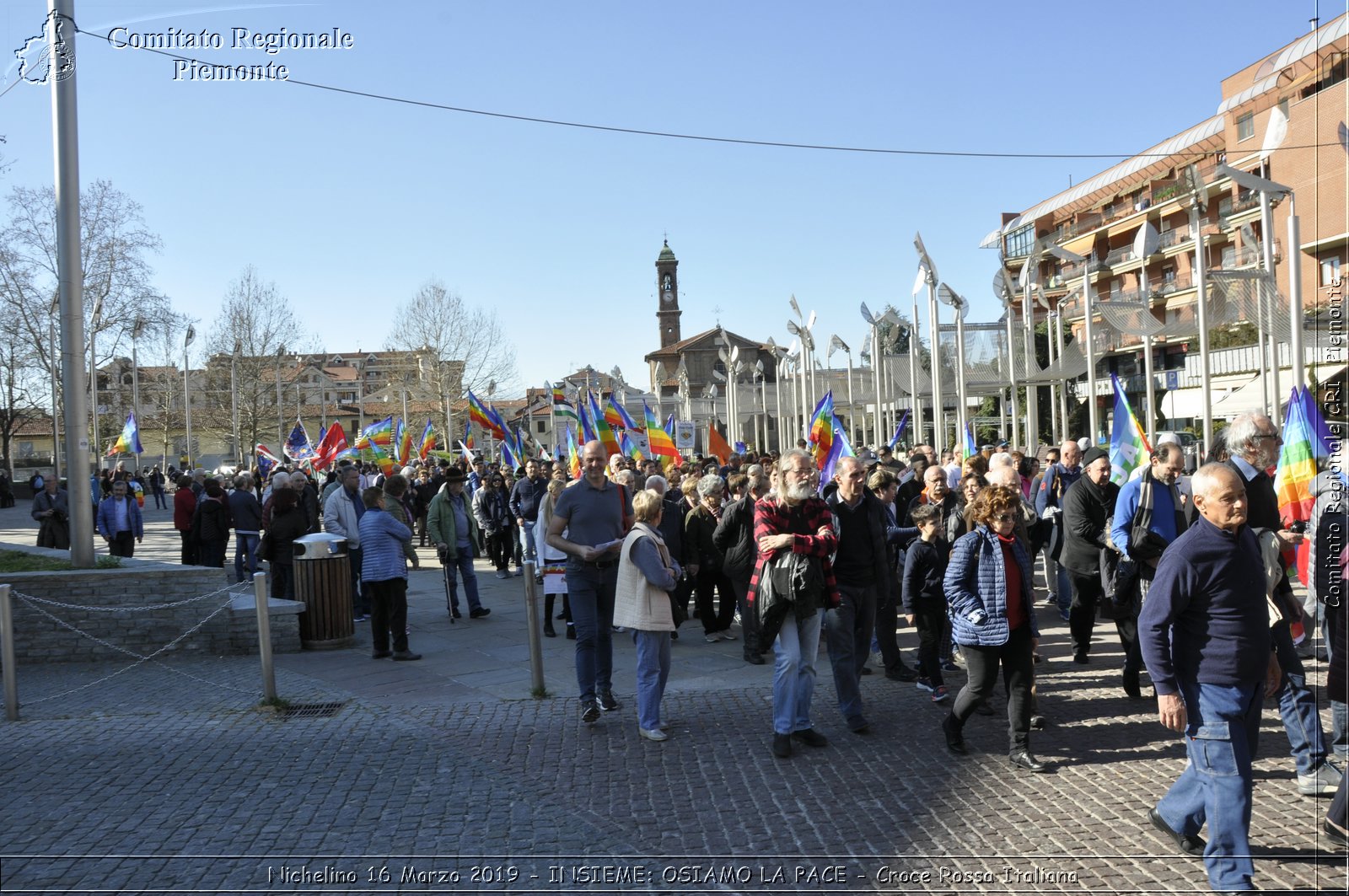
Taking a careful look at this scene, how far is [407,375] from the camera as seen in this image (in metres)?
51.6

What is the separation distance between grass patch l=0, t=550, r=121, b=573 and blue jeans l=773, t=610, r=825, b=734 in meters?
7.41

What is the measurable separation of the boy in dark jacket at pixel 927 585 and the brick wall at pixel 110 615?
5.95 metres

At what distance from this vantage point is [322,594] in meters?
10.3

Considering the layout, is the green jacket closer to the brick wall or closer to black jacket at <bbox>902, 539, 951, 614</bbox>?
the brick wall

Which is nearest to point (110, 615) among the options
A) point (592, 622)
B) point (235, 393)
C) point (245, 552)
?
point (245, 552)

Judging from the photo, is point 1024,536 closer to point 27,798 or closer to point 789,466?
point 789,466

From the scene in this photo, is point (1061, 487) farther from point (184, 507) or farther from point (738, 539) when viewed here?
point (184, 507)

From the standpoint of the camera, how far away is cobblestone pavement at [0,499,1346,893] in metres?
4.55

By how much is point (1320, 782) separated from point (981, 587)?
183cm

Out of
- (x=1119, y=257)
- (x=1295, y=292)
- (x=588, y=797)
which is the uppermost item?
(x=1119, y=257)

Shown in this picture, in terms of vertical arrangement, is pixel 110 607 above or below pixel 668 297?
below

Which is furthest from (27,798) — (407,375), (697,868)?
(407,375)

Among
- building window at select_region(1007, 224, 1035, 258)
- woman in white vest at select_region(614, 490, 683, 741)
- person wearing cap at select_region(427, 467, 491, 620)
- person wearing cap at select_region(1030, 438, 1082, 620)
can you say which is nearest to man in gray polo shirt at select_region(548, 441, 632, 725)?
woman in white vest at select_region(614, 490, 683, 741)

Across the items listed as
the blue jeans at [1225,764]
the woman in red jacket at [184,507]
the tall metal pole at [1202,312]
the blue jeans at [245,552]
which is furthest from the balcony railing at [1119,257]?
the blue jeans at [1225,764]
